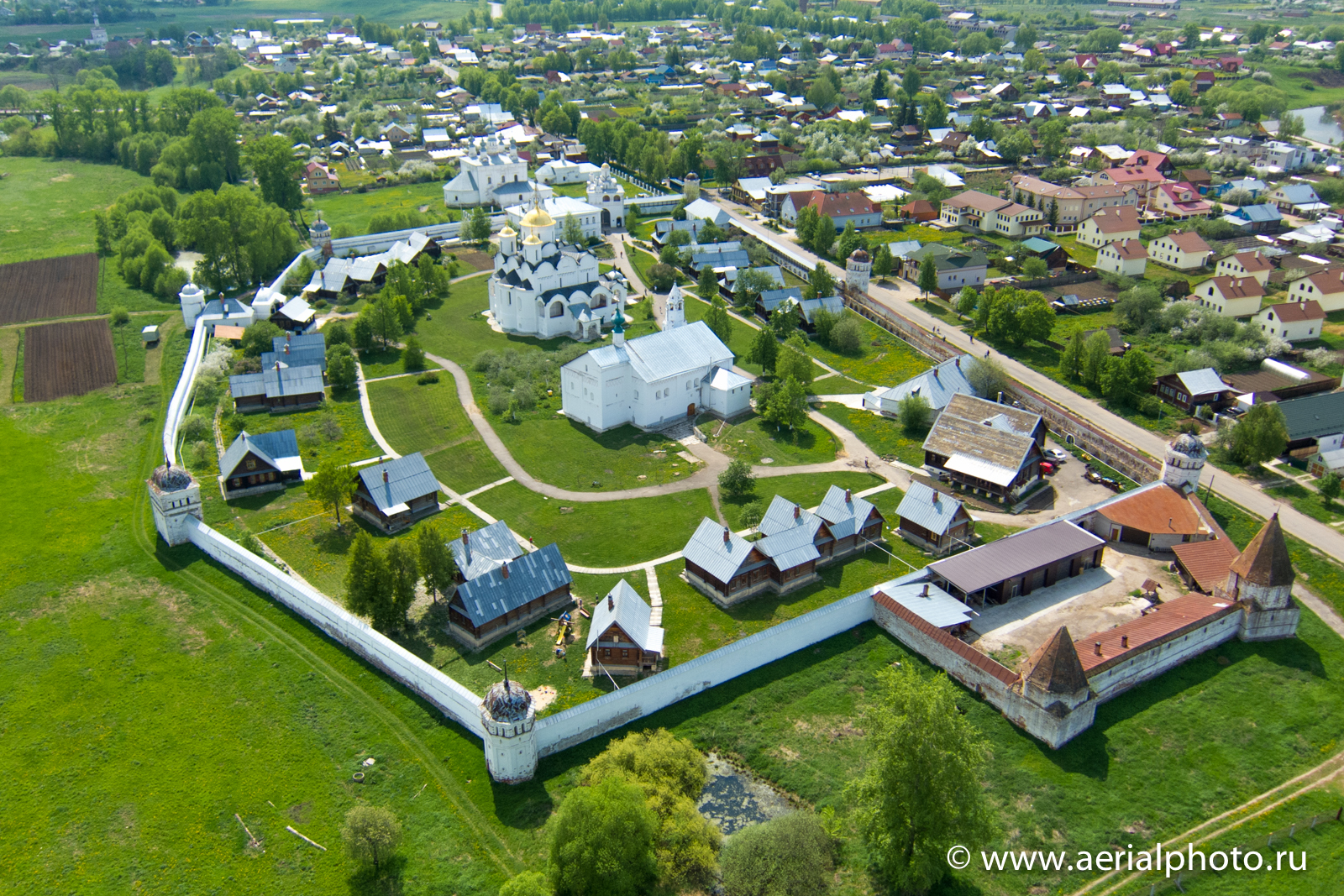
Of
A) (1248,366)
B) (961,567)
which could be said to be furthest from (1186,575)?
(1248,366)

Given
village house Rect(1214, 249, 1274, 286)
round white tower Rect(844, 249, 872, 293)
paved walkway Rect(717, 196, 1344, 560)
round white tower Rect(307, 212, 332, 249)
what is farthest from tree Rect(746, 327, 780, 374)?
round white tower Rect(307, 212, 332, 249)

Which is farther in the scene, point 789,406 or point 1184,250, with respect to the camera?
point 1184,250

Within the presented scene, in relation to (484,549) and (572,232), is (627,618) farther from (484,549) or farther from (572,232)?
(572,232)

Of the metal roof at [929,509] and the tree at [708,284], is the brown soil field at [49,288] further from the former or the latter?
the metal roof at [929,509]

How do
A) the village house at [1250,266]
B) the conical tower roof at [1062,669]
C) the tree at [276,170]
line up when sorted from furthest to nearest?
the tree at [276,170] < the village house at [1250,266] < the conical tower roof at [1062,669]

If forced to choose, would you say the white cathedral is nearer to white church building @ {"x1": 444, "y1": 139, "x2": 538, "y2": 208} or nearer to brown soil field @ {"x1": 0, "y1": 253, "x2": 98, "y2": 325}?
white church building @ {"x1": 444, "y1": 139, "x2": 538, "y2": 208}

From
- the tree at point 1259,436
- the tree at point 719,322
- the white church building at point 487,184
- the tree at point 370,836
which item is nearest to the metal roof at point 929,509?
the tree at point 1259,436

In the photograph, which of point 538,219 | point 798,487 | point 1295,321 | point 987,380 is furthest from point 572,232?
point 1295,321

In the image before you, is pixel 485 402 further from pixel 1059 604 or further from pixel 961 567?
pixel 1059 604
